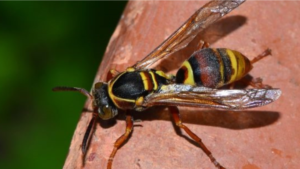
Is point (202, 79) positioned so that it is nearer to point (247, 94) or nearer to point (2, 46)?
point (247, 94)

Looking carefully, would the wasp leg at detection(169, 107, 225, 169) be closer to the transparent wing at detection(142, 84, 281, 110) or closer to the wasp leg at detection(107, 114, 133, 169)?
the transparent wing at detection(142, 84, 281, 110)

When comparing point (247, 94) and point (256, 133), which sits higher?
point (247, 94)

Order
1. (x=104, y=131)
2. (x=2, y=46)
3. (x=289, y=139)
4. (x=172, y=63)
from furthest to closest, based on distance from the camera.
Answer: (x=2, y=46), (x=172, y=63), (x=104, y=131), (x=289, y=139)

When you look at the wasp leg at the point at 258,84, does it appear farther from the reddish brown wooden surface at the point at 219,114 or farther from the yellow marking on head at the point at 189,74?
the yellow marking on head at the point at 189,74

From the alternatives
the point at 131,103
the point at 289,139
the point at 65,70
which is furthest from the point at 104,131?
the point at 65,70

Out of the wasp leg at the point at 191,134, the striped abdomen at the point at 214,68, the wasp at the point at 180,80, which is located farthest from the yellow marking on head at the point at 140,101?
the striped abdomen at the point at 214,68
